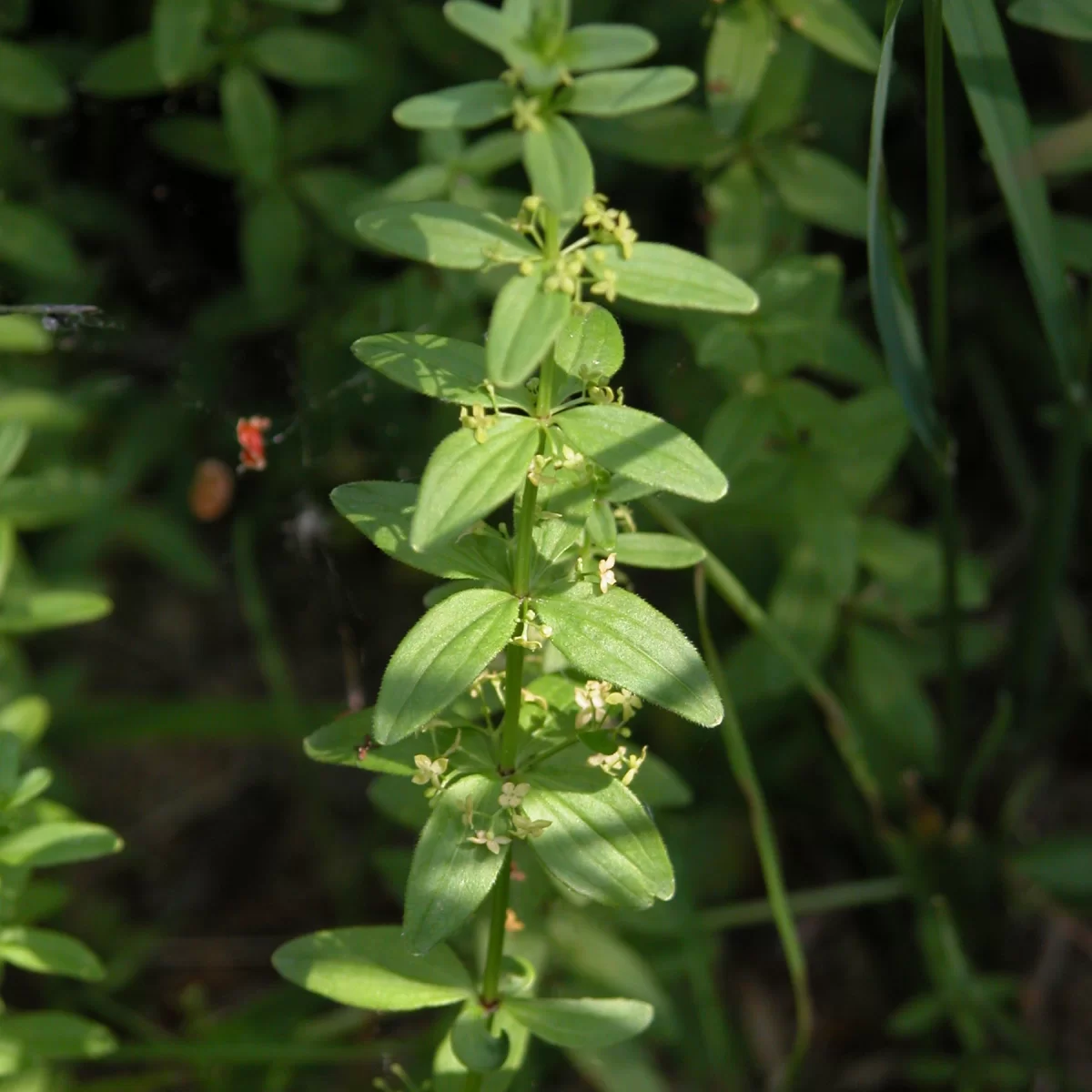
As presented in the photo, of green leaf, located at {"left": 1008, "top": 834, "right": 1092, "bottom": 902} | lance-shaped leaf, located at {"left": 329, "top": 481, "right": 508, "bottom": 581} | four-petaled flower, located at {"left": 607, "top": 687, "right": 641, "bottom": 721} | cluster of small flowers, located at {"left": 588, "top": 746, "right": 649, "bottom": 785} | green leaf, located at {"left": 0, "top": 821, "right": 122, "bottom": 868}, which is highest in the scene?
lance-shaped leaf, located at {"left": 329, "top": 481, "right": 508, "bottom": 581}

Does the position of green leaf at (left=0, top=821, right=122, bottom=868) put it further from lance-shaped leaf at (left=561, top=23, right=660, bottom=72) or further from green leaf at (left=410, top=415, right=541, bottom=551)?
lance-shaped leaf at (left=561, top=23, right=660, bottom=72)

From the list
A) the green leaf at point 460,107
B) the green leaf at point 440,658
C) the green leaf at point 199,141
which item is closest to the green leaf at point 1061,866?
the green leaf at point 440,658

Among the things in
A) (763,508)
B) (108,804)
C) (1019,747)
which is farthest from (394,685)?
(108,804)

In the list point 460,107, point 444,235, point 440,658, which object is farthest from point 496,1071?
point 460,107

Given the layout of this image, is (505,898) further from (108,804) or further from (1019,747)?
(108,804)

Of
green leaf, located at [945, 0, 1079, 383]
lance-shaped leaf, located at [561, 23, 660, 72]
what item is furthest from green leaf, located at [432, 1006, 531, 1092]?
green leaf, located at [945, 0, 1079, 383]

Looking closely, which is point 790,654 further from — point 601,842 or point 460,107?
point 460,107
